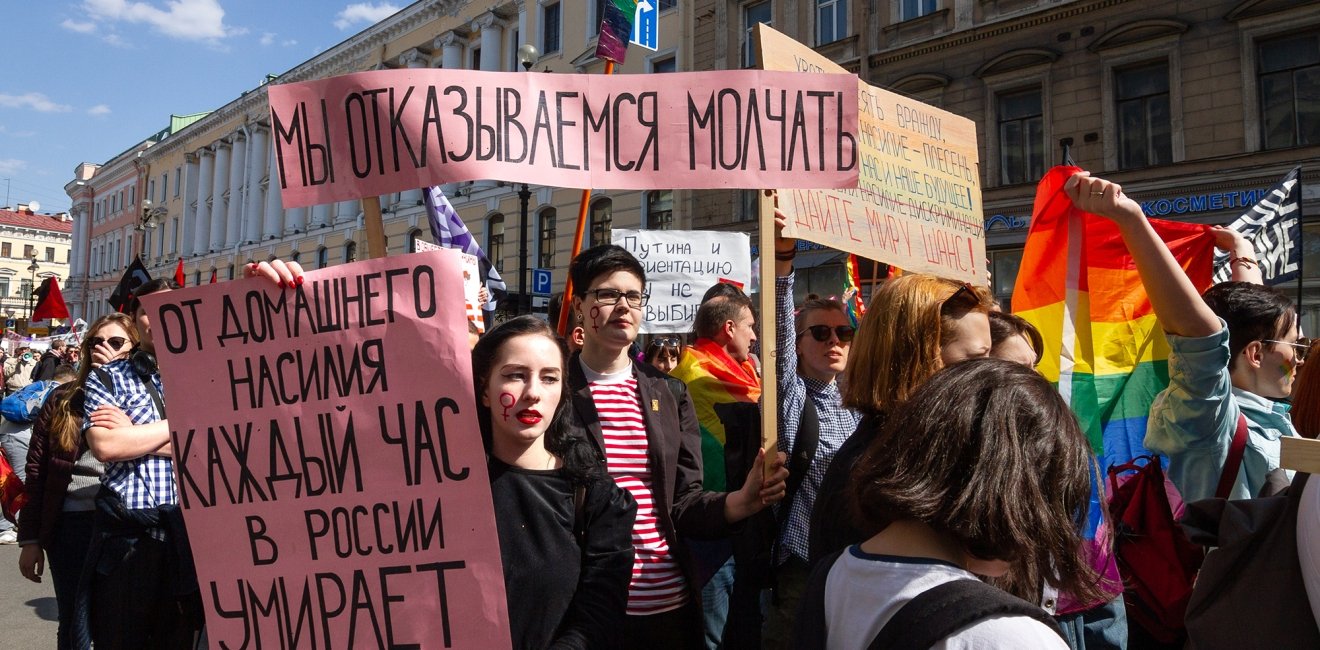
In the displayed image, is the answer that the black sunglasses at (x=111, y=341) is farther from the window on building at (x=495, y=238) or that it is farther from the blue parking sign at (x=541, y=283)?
the window on building at (x=495, y=238)

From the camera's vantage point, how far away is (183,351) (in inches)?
92.9

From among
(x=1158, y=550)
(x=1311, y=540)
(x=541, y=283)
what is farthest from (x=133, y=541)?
(x=541, y=283)

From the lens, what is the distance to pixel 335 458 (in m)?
2.22

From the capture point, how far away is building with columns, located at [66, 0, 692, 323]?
73.5 ft

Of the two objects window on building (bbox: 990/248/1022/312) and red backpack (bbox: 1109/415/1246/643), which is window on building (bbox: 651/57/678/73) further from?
red backpack (bbox: 1109/415/1246/643)

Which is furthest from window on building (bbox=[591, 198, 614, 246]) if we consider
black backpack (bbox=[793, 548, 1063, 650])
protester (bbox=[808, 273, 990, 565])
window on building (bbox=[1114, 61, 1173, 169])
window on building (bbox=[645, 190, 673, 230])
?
black backpack (bbox=[793, 548, 1063, 650])

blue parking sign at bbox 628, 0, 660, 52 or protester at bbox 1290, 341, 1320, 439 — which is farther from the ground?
blue parking sign at bbox 628, 0, 660, 52

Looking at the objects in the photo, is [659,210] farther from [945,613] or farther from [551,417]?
[945,613]

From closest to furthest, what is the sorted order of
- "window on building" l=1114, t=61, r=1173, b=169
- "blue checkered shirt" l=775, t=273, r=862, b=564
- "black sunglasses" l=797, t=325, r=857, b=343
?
1. "blue checkered shirt" l=775, t=273, r=862, b=564
2. "black sunglasses" l=797, t=325, r=857, b=343
3. "window on building" l=1114, t=61, r=1173, b=169

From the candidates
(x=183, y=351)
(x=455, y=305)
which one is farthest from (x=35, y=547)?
(x=455, y=305)

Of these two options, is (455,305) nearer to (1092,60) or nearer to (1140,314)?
(1140,314)

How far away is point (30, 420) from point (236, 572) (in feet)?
20.0

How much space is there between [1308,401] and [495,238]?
24.6 meters

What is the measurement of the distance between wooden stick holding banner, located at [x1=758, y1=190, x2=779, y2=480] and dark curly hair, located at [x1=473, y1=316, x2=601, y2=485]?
18.9 inches
